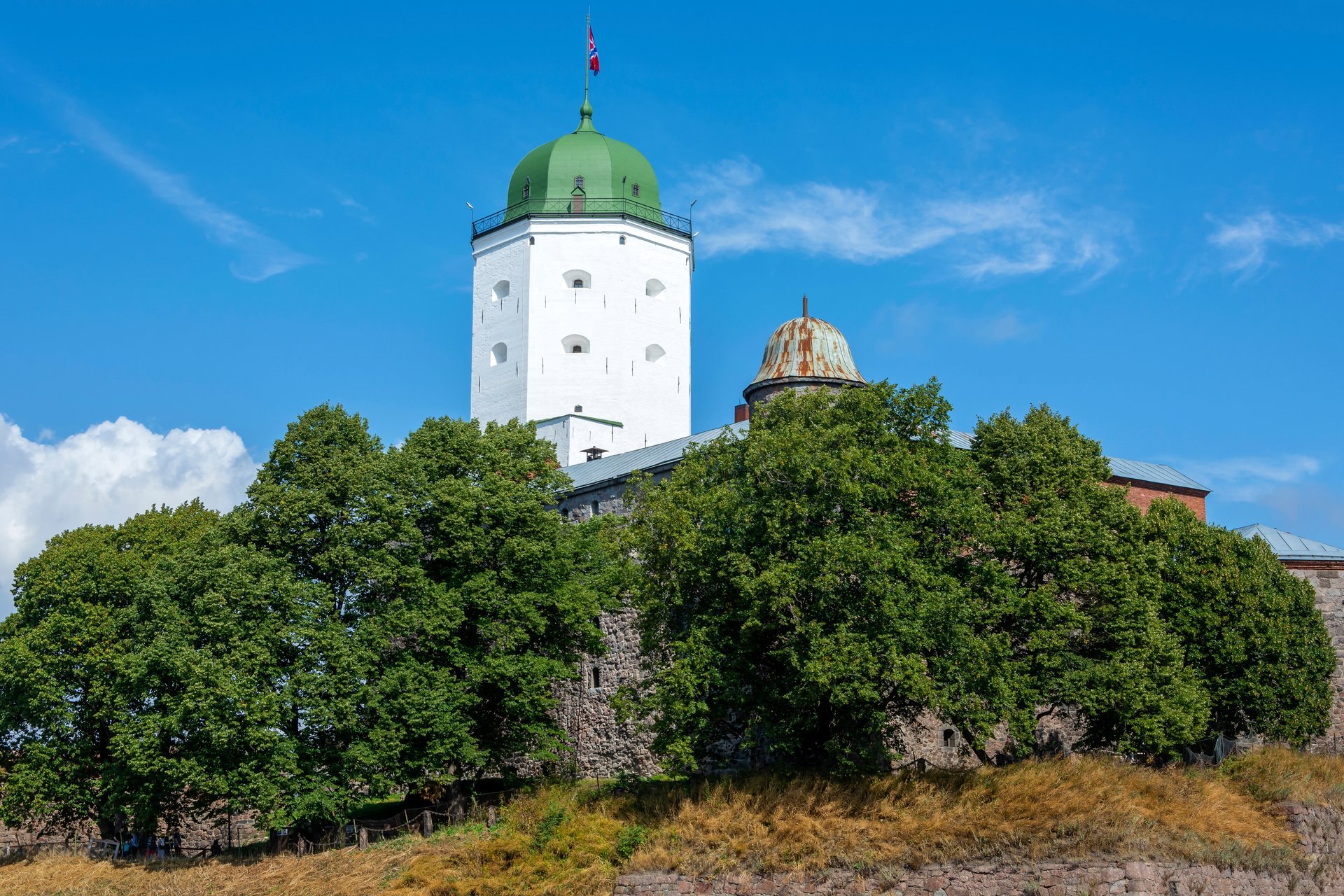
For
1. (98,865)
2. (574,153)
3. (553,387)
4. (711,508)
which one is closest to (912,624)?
(711,508)

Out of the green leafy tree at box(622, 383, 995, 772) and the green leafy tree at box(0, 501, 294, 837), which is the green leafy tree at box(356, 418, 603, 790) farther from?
the green leafy tree at box(622, 383, 995, 772)

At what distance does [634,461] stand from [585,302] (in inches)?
554

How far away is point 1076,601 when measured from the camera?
3183 centimetres

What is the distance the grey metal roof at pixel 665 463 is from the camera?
135 feet

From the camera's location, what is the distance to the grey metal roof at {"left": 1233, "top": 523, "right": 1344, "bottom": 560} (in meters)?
42.9

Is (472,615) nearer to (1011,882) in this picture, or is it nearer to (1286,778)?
(1011,882)

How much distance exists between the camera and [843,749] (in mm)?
27453

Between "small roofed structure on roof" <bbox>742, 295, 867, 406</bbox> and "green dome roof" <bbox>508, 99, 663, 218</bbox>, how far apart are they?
15.6 metres

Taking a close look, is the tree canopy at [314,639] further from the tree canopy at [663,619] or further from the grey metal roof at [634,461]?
the grey metal roof at [634,461]

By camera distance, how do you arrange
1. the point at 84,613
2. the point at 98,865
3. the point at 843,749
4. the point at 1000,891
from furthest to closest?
the point at 84,613, the point at 98,865, the point at 843,749, the point at 1000,891

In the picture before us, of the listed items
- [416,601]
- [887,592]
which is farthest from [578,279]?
[887,592]

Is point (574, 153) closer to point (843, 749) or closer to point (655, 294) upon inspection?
point (655, 294)

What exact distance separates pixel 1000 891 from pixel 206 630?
17.4 m

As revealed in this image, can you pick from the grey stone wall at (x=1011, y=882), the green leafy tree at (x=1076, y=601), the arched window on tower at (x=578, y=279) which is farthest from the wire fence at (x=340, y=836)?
the arched window on tower at (x=578, y=279)
